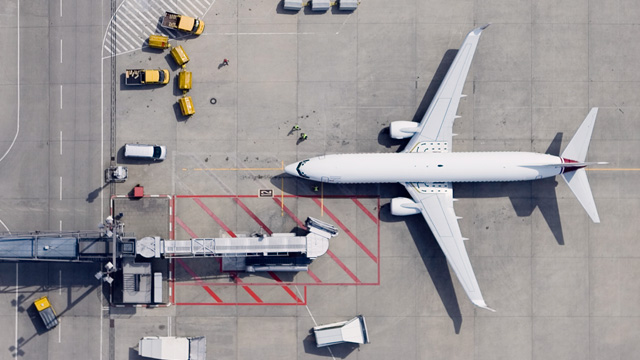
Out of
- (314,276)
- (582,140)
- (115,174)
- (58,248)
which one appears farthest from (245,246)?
(582,140)

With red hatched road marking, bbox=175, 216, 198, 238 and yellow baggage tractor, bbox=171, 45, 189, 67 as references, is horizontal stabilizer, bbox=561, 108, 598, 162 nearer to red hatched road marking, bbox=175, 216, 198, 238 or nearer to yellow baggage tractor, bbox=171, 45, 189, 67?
red hatched road marking, bbox=175, 216, 198, 238

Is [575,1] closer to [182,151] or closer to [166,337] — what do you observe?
[182,151]

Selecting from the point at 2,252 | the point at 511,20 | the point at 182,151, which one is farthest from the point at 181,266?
the point at 511,20

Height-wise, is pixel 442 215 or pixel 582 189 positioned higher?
pixel 582 189

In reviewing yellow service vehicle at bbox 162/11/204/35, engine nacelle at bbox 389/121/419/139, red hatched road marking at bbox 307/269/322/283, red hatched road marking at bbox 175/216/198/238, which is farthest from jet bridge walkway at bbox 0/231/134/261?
engine nacelle at bbox 389/121/419/139

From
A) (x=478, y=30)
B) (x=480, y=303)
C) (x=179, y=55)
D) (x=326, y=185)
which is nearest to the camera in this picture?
(x=478, y=30)

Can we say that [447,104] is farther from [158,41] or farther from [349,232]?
[158,41]
